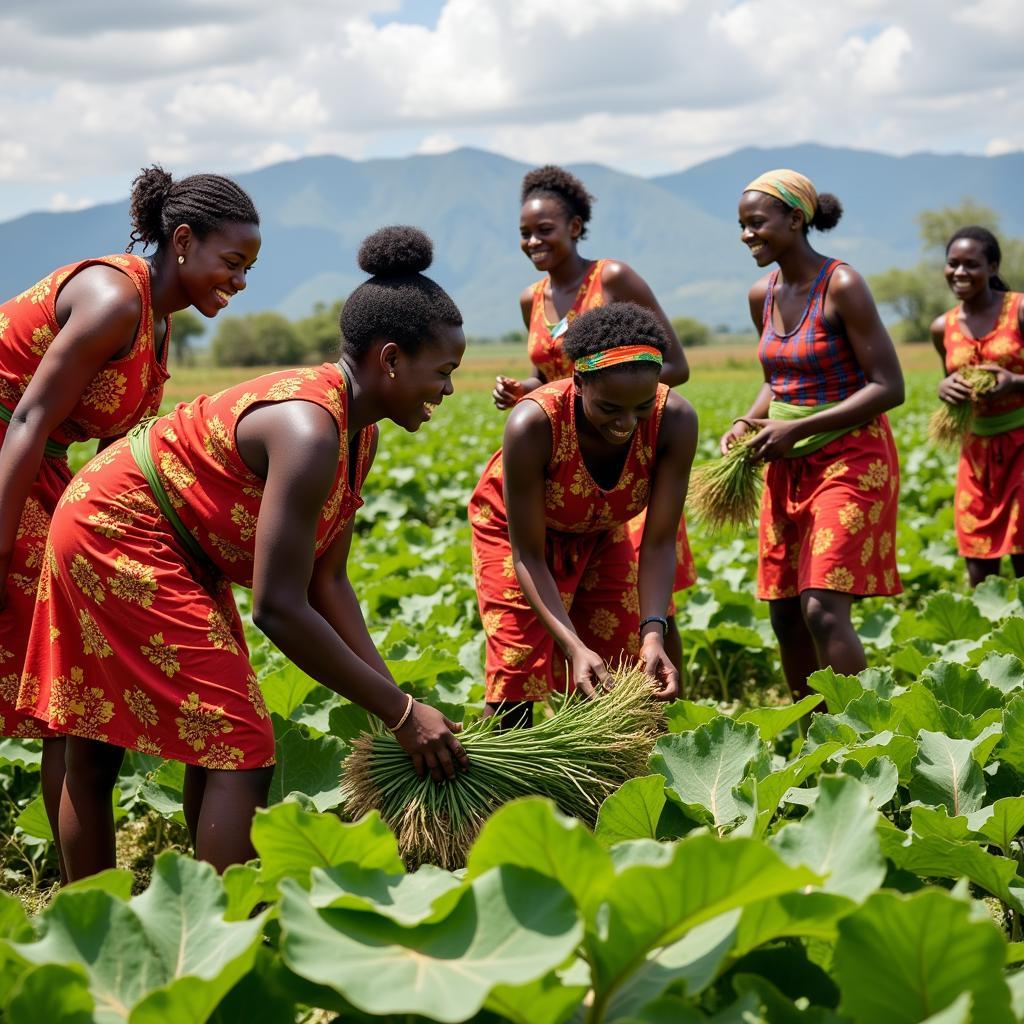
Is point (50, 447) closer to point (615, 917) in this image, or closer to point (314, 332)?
point (615, 917)

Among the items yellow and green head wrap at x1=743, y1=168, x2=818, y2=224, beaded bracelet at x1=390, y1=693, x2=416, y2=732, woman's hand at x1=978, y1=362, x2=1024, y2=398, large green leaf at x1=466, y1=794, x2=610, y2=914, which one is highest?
yellow and green head wrap at x1=743, y1=168, x2=818, y2=224

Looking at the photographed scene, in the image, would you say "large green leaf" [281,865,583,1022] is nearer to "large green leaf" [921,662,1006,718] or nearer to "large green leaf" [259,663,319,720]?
"large green leaf" [921,662,1006,718]

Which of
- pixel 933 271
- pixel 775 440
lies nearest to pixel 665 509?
pixel 775 440

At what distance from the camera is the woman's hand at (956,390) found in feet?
16.8

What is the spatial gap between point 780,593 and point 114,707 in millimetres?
2282

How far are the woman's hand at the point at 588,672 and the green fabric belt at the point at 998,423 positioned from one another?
2708 millimetres

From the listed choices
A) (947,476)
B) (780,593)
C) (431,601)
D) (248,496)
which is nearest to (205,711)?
(248,496)

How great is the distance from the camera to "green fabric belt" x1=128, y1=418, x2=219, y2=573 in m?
2.67

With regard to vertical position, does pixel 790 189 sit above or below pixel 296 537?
above

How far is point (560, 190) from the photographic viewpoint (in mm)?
4586

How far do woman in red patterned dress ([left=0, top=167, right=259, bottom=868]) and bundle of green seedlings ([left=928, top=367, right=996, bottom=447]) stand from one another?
10.4 feet

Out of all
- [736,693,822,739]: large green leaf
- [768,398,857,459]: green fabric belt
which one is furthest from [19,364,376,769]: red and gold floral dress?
[768,398,857,459]: green fabric belt

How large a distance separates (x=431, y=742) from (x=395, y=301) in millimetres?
872

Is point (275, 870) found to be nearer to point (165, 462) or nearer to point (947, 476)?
point (165, 462)
